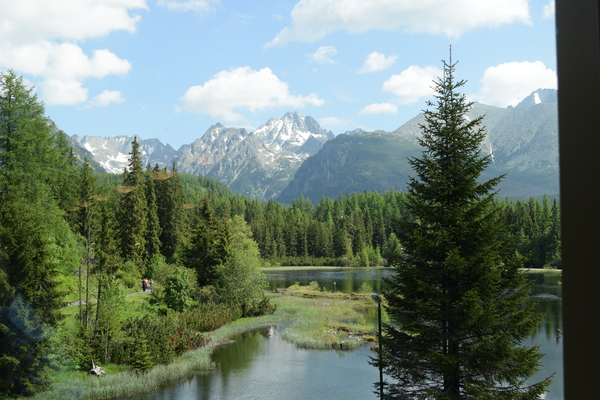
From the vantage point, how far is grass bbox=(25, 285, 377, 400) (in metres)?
17.9

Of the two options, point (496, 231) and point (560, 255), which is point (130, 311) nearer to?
point (496, 231)

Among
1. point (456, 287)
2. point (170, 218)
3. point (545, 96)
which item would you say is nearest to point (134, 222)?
point (170, 218)

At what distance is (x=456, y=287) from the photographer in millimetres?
12141

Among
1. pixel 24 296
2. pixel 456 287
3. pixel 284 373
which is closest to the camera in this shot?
pixel 456 287

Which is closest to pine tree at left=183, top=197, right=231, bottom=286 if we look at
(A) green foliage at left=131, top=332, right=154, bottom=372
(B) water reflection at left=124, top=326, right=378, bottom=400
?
(B) water reflection at left=124, top=326, right=378, bottom=400

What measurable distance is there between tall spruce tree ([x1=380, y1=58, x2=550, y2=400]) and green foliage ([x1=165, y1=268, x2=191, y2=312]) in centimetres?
1997

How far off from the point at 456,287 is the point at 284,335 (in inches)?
688

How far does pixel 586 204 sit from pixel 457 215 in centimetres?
1151

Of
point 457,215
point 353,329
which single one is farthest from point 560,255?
point 353,329

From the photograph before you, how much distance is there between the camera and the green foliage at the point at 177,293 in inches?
1197

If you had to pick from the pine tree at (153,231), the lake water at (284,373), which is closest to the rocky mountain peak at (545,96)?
the lake water at (284,373)

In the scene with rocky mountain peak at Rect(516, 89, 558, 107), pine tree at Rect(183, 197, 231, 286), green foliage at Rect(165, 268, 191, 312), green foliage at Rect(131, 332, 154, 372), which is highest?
rocky mountain peak at Rect(516, 89, 558, 107)

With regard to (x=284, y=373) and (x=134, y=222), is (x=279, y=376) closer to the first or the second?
(x=284, y=373)

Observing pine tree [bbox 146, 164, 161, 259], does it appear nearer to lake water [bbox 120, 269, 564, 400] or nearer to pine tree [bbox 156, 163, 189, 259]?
pine tree [bbox 156, 163, 189, 259]
